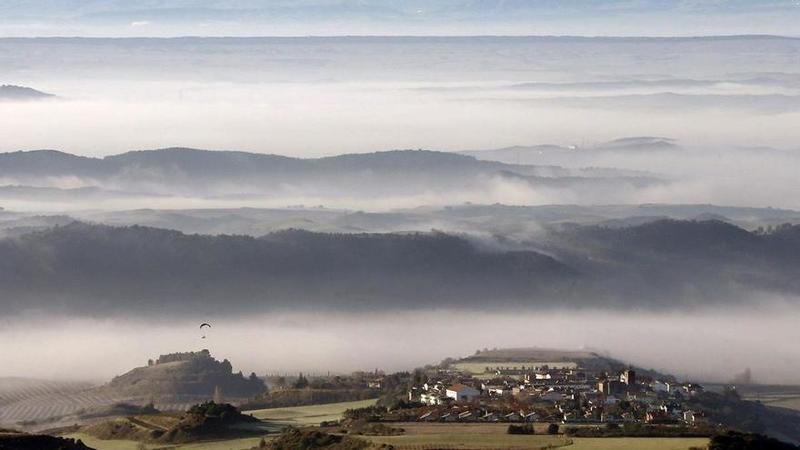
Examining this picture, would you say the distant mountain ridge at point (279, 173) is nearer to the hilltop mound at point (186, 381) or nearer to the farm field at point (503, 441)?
the hilltop mound at point (186, 381)

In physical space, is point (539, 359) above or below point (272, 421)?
above

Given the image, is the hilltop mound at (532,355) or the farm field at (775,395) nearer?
the farm field at (775,395)

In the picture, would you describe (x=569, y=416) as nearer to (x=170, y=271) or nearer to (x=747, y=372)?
(x=747, y=372)

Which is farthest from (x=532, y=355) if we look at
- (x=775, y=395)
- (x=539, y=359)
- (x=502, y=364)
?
(x=775, y=395)

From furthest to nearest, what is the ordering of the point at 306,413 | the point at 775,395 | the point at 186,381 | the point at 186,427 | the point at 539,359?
the point at 186,381 < the point at 539,359 < the point at 775,395 < the point at 306,413 < the point at 186,427

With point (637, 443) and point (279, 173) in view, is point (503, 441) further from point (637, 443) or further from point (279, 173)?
point (279, 173)

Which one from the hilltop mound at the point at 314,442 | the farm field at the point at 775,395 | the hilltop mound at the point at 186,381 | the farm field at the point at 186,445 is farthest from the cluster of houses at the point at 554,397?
the hilltop mound at the point at 186,381
